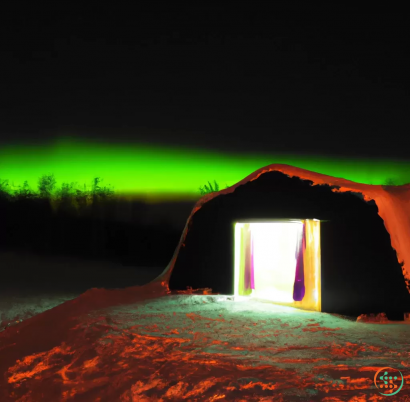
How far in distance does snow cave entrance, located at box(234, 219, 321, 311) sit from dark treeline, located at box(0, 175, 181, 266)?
11.3 m

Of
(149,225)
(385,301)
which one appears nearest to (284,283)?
(385,301)

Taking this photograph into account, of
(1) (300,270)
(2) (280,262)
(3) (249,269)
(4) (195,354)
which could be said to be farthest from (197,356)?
(3) (249,269)

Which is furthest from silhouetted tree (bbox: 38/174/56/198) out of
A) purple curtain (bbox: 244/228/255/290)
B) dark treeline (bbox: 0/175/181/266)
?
purple curtain (bbox: 244/228/255/290)

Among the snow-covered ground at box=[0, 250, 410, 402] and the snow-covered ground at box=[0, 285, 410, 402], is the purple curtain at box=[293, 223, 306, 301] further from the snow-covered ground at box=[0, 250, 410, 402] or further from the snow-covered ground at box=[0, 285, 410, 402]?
the snow-covered ground at box=[0, 285, 410, 402]

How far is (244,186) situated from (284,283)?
181 centimetres

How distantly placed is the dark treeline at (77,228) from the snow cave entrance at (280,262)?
1130cm

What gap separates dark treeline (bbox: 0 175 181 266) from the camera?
20.9 m

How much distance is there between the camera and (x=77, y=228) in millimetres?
23266

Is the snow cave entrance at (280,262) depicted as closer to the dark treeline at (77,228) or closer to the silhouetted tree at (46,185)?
the dark treeline at (77,228)

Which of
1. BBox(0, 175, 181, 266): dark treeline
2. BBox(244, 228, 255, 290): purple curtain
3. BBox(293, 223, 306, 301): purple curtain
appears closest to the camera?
BBox(293, 223, 306, 301): purple curtain

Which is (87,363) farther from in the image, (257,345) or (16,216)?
(16,216)

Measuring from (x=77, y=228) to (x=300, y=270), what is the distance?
18904 millimetres

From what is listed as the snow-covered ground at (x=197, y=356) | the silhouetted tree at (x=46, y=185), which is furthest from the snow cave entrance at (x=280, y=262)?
the silhouetted tree at (x=46, y=185)

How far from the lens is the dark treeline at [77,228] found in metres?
20.9
